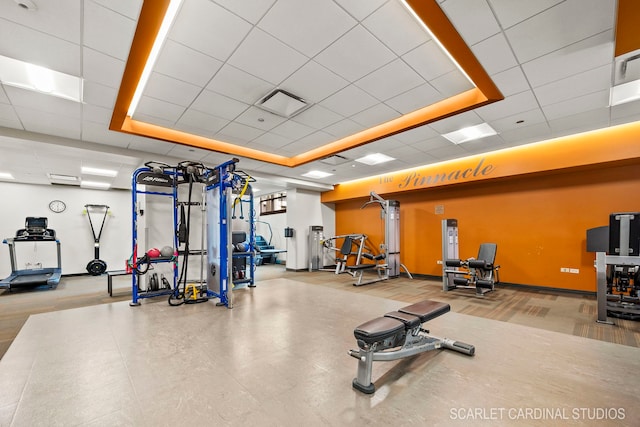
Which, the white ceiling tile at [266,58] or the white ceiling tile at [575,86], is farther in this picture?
the white ceiling tile at [575,86]

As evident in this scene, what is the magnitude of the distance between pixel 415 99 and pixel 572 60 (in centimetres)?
163

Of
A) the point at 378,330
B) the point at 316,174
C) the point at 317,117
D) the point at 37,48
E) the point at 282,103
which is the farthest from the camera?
the point at 316,174

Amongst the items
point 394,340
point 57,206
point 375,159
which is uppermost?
point 375,159

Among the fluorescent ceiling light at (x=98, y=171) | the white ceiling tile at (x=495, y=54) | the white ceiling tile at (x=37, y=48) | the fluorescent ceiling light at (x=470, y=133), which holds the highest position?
the white ceiling tile at (x=495, y=54)

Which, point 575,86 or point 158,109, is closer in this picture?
point 575,86

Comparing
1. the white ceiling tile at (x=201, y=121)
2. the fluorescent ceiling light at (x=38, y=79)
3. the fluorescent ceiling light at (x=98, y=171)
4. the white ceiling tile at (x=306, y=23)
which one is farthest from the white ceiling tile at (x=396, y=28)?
the fluorescent ceiling light at (x=98, y=171)

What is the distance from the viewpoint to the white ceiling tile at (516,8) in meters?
2.16

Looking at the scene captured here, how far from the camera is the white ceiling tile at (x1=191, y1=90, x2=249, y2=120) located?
3624mm

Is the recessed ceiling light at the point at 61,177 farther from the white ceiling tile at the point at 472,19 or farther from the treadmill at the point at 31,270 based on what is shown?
the white ceiling tile at the point at 472,19

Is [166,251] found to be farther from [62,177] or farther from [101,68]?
[62,177]

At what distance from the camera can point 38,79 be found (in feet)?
10.1

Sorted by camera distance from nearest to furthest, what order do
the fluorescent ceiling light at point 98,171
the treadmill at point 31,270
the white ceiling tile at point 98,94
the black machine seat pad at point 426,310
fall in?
the black machine seat pad at point 426,310
the white ceiling tile at point 98,94
the treadmill at point 31,270
the fluorescent ceiling light at point 98,171

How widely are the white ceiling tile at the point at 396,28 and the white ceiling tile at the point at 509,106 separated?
1834 mm

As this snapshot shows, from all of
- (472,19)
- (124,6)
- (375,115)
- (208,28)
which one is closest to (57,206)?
(124,6)
